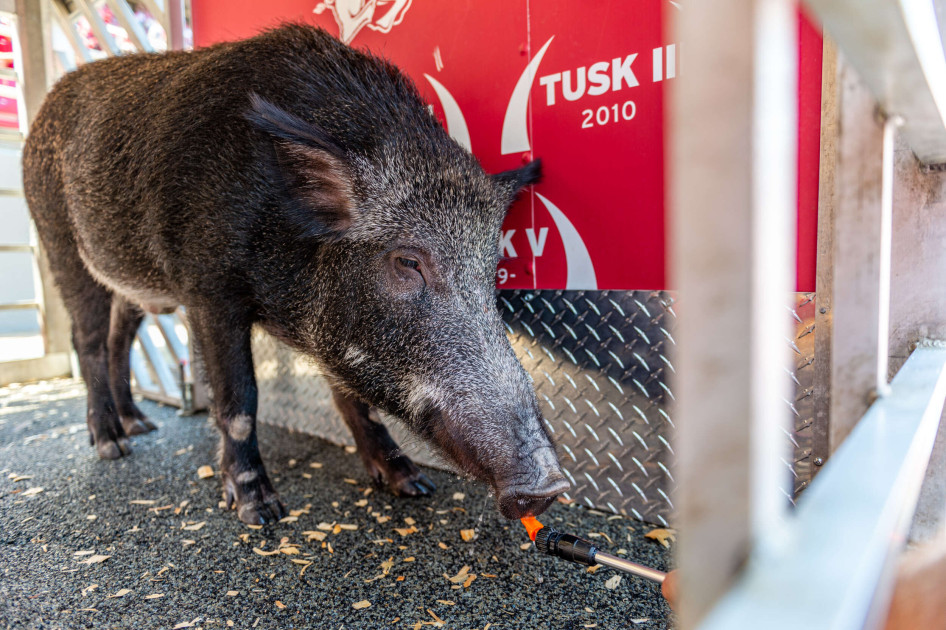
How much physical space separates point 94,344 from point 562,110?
9.53 ft

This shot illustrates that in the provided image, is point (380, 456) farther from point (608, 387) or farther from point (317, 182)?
point (317, 182)

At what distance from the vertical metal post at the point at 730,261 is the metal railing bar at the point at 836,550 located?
0.03 m

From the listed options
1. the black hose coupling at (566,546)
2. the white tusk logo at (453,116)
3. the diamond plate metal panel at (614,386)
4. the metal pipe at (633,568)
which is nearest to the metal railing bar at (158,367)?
the diamond plate metal panel at (614,386)

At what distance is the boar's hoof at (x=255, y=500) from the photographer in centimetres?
237

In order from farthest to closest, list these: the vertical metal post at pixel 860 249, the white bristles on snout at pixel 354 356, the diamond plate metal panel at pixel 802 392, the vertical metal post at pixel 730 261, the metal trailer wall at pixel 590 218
Answer: the white bristles on snout at pixel 354 356 < the metal trailer wall at pixel 590 218 < the diamond plate metal panel at pixel 802 392 < the vertical metal post at pixel 860 249 < the vertical metal post at pixel 730 261

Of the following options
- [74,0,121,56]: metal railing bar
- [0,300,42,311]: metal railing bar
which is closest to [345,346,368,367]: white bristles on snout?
[74,0,121,56]: metal railing bar

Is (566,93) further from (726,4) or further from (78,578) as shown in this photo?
(78,578)

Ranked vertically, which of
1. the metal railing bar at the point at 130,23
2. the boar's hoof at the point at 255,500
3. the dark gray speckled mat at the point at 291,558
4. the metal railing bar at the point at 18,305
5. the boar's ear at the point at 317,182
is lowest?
the dark gray speckled mat at the point at 291,558

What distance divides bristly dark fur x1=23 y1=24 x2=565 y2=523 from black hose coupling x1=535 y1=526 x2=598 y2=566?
177mm

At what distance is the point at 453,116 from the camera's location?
2.70 meters


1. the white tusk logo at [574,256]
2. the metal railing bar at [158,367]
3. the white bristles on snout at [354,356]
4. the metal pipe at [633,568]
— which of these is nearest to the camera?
the metal pipe at [633,568]

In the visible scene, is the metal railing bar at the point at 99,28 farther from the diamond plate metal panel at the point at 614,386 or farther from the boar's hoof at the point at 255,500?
the diamond plate metal panel at the point at 614,386

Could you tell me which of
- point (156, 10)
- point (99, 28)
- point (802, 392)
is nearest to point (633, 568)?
point (802, 392)

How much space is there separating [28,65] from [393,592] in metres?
5.60
